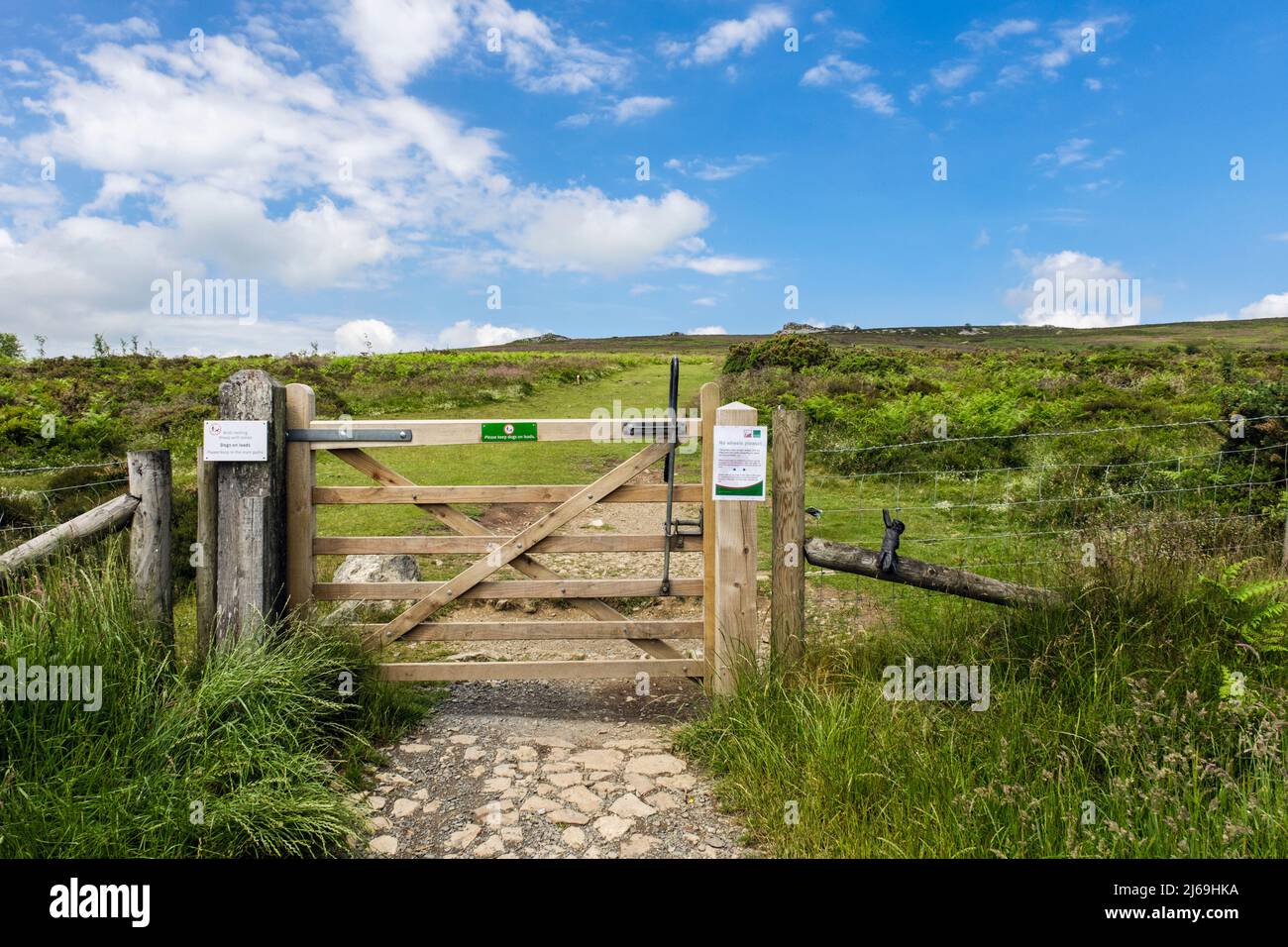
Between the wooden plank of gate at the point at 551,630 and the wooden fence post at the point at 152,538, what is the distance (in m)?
1.15

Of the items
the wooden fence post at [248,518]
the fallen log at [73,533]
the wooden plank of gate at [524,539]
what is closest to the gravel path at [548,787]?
the wooden plank of gate at [524,539]

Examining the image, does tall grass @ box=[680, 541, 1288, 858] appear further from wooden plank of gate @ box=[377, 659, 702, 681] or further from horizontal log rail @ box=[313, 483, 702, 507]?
horizontal log rail @ box=[313, 483, 702, 507]

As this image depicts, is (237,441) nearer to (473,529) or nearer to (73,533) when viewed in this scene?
(73,533)

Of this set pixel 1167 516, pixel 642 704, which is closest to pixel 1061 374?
pixel 1167 516

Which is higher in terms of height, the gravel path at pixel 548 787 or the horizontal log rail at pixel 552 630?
the horizontal log rail at pixel 552 630

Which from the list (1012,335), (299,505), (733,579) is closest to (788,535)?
(733,579)

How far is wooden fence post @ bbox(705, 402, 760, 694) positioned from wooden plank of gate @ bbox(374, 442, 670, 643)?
49 cm

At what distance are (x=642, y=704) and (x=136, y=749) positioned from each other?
305 centimetres

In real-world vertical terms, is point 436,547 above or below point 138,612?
above

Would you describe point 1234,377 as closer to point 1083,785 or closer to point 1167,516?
point 1167,516

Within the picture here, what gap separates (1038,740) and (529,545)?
311cm

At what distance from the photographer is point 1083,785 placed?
332 centimetres

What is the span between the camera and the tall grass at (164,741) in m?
3.26

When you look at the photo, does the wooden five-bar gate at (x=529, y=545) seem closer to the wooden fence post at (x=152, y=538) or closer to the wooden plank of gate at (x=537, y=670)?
the wooden plank of gate at (x=537, y=670)
